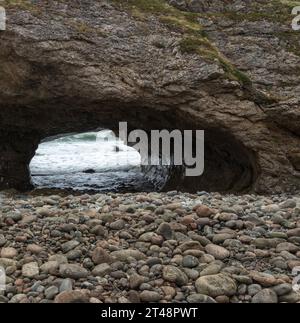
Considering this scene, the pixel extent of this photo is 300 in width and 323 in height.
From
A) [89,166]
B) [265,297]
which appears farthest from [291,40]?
[89,166]

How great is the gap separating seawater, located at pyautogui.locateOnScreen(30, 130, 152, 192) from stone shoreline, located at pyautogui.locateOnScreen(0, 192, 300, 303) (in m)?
10.0

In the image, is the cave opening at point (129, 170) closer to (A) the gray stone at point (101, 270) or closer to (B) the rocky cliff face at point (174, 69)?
(B) the rocky cliff face at point (174, 69)

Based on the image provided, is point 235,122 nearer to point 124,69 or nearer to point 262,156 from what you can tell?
point 262,156

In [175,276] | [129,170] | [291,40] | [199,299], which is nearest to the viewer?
[199,299]

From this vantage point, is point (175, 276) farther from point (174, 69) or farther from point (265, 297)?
point (174, 69)

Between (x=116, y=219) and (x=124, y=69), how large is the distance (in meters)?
5.34

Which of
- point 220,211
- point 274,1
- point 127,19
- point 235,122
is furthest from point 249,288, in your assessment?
point 274,1

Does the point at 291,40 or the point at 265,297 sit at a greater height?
the point at 291,40

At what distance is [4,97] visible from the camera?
440 inches

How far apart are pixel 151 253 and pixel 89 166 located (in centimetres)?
2099

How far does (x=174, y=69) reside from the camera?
1002 cm

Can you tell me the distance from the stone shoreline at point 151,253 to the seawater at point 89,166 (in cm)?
1003

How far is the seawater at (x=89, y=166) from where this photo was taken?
17594mm

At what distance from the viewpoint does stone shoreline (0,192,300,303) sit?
4.25 m
